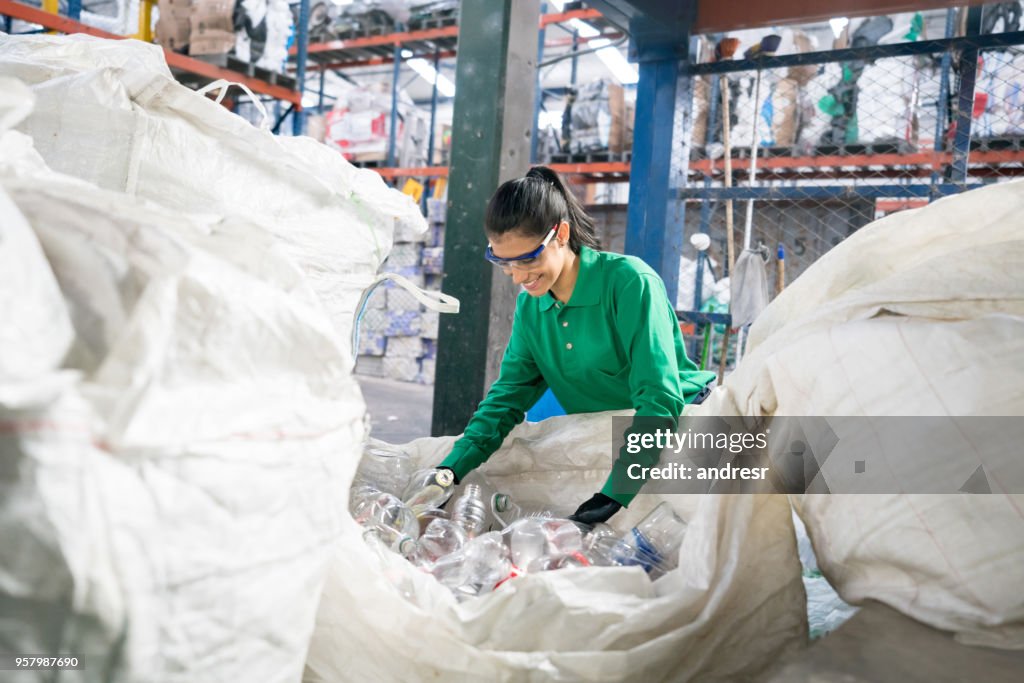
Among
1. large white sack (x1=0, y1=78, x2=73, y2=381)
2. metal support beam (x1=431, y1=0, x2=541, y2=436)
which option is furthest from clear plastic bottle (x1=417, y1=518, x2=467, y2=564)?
metal support beam (x1=431, y1=0, x2=541, y2=436)

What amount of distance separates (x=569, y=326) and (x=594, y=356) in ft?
0.40

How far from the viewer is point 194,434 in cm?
76

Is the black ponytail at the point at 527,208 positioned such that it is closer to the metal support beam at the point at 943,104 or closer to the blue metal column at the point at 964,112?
the blue metal column at the point at 964,112

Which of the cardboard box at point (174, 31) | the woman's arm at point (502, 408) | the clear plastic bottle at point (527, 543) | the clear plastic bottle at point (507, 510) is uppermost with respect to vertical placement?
the cardboard box at point (174, 31)

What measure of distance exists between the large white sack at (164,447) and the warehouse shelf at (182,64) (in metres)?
4.76

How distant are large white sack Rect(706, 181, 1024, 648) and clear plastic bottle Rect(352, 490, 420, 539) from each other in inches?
28.5

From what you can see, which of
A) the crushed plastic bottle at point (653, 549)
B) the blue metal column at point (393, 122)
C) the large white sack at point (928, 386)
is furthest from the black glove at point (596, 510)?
the blue metal column at point (393, 122)

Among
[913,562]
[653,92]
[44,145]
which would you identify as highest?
[653,92]

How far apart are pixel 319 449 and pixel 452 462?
43.7 inches

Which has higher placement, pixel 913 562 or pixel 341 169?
Result: pixel 341 169

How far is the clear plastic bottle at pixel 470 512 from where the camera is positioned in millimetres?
1719

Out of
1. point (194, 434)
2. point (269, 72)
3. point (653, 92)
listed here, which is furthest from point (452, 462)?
point (269, 72)

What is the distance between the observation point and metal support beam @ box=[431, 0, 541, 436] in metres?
2.72

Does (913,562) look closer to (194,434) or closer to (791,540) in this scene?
(791,540)
